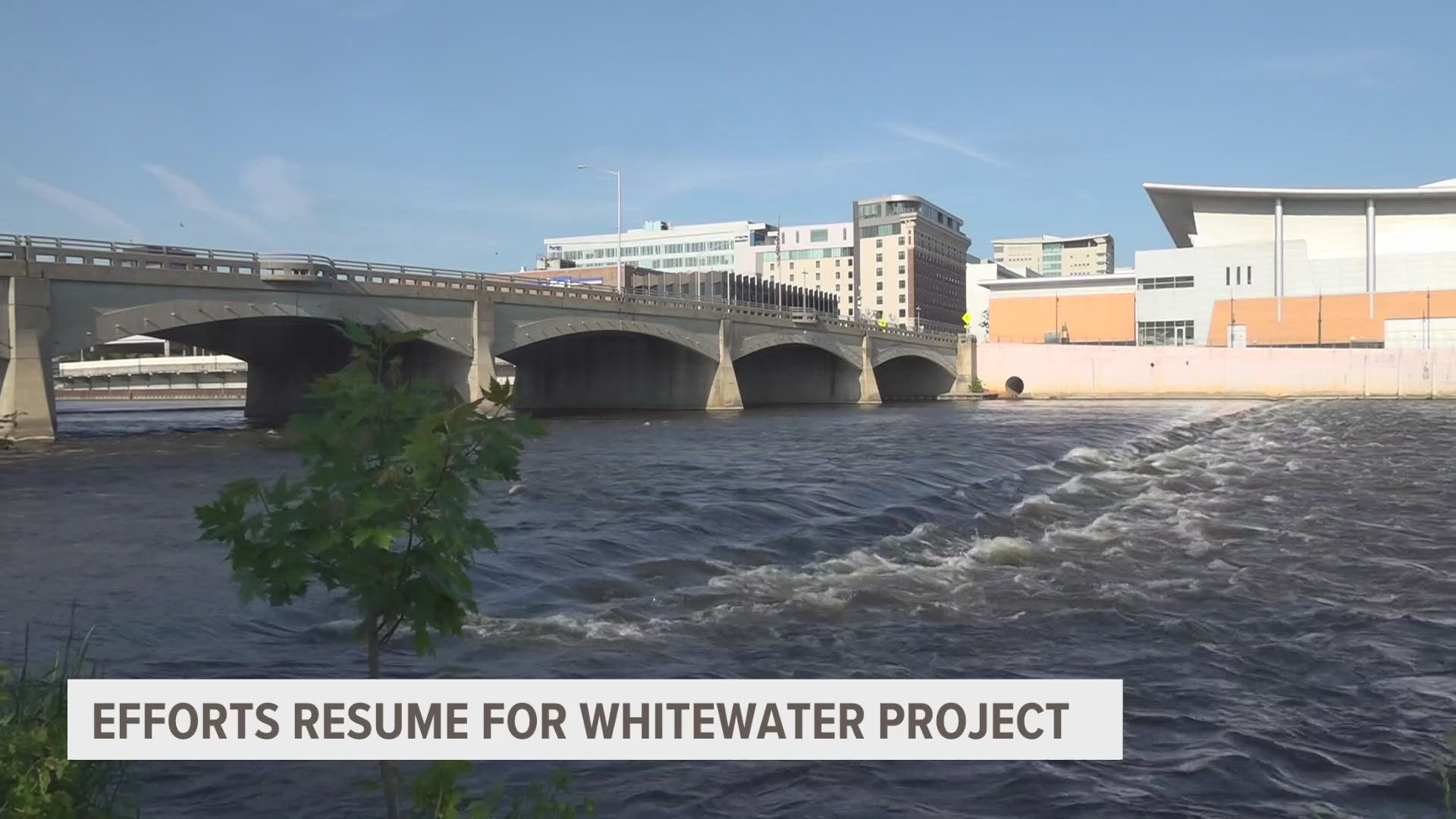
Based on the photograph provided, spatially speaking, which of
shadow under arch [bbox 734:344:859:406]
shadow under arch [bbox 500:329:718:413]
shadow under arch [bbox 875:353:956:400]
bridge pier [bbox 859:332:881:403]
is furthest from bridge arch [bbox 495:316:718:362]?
shadow under arch [bbox 875:353:956:400]

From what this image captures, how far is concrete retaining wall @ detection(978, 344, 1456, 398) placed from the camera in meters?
85.2

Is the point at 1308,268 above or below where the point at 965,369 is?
above

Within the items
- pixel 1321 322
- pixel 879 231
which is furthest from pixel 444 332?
pixel 879 231

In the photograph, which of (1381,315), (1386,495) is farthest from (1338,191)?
(1386,495)

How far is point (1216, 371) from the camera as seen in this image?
296 ft

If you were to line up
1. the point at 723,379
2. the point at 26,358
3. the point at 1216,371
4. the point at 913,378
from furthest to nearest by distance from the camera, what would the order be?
the point at 913,378 → the point at 1216,371 → the point at 723,379 → the point at 26,358

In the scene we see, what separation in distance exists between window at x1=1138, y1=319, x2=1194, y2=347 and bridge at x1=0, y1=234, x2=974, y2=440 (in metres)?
23.4

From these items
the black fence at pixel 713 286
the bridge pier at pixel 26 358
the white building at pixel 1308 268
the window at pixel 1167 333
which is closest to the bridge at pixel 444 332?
the bridge pier at pixel 26 358

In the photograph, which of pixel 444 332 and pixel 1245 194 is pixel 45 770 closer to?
pixel 444 332

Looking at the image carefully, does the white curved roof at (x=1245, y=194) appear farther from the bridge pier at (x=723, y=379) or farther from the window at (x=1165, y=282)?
the bridge pier at (x=723, y=379)

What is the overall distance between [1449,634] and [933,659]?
5975 millimetres
